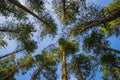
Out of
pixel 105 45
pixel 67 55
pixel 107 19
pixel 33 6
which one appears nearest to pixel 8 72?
pixel 67 55

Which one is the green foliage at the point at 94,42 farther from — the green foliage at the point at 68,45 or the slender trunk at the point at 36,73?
the slender trunk at the point at 36,73

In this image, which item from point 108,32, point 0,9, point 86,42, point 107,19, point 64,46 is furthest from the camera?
point 108,32

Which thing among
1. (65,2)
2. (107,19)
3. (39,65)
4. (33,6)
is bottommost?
(107,19)

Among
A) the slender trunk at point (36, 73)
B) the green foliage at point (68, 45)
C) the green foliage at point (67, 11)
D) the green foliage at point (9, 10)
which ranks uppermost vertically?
the green foliage at point (67, 11)

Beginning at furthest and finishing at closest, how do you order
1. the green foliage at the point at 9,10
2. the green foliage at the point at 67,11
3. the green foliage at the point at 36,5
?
the green foliage at the point at 67,11, the green foliage at the point at 36,5, the green foliage at the point at 9,10

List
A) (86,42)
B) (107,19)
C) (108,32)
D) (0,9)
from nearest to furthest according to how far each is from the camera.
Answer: (107,19) → (0,9) → (86,42) → (108,32)

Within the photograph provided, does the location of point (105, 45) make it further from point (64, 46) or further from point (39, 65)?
point (39, 65)

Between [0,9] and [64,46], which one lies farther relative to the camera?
[64,46]

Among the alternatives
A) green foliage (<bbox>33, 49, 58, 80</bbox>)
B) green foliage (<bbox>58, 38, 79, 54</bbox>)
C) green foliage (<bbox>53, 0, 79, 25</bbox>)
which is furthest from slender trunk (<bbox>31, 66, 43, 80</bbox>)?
green foliage (<bbox>53, 0, 79, 25</bbox>)

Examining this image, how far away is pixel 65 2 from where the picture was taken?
18219mm

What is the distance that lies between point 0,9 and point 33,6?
1994mm

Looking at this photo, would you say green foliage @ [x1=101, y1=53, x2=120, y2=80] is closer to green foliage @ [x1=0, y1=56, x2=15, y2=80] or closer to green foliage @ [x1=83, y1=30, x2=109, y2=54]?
green foliage @ [x1=83, y1=30, x2=109, y2=54]

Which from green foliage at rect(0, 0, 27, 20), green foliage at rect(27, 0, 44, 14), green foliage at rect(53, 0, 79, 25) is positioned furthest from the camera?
green foliage at rect(53, 0, 79, 25)

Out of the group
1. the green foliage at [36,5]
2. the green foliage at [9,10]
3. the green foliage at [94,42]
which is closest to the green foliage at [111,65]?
the green foliage at [94,42]
